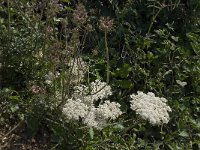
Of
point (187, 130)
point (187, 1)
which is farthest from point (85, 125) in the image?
point (187, 1)

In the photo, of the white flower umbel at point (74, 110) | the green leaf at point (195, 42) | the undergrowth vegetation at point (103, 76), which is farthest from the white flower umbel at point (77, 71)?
the green leaf at point (195, 42)

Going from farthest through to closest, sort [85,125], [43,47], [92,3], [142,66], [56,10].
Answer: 1. [92,3]
2. [142,66]
3. [43,47]
4. [85,125]
5. [56,10]

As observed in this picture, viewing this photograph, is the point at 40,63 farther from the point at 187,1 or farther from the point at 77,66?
the point at 187,1

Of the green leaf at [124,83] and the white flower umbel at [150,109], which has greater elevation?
the white flower umbel at [150,109]

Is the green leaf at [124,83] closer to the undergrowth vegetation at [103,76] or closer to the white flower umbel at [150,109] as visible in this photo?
the undergrowth vegetation at [103,76]

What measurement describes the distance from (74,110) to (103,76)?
1150 millimetres

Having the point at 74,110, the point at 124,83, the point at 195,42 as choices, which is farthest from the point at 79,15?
the point at 195,42

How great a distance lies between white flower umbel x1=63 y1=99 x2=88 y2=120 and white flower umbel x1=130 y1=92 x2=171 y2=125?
1.09 feet

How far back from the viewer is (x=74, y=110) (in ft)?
11.0

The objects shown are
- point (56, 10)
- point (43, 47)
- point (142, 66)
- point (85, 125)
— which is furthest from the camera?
point (142, 66)

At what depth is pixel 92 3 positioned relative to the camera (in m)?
5.11

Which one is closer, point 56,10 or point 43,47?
point 56,10

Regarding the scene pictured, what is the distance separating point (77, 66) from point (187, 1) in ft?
6.36

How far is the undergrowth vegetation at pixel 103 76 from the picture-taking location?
136 inches
